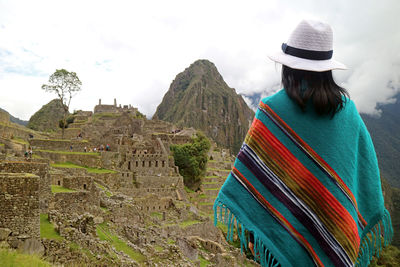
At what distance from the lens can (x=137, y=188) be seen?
25.9 meters

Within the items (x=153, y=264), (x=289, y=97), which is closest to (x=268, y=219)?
(x=289, y=97)

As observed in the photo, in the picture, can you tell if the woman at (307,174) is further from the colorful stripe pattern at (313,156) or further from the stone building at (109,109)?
the stone building at (109,109)

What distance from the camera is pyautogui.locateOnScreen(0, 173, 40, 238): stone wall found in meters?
8.42

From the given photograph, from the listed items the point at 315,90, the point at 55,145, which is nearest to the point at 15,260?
the point at 315,90

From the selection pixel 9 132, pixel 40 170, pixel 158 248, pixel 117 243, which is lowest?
pixel 158 248

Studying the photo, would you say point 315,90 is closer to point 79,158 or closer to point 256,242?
point 256,242

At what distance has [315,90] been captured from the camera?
302 centimetres

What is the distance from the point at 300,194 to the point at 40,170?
443 inches

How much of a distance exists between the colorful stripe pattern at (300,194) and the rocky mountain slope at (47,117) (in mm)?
59421

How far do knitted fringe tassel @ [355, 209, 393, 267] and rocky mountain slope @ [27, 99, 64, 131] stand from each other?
59814 mm

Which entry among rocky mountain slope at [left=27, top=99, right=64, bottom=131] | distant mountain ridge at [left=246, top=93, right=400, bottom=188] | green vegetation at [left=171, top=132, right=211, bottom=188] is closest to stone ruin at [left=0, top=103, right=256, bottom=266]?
green vegetation at [left=171, top=132, right=211, bottom=188]

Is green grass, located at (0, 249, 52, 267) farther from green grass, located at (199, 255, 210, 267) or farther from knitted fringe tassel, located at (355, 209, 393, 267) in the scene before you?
green grass, located at (199, 255, 210, 267)

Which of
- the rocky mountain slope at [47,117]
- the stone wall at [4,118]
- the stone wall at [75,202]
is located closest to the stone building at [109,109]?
the rocky mountain slope at [47,117]

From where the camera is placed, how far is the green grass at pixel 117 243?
1194cm
